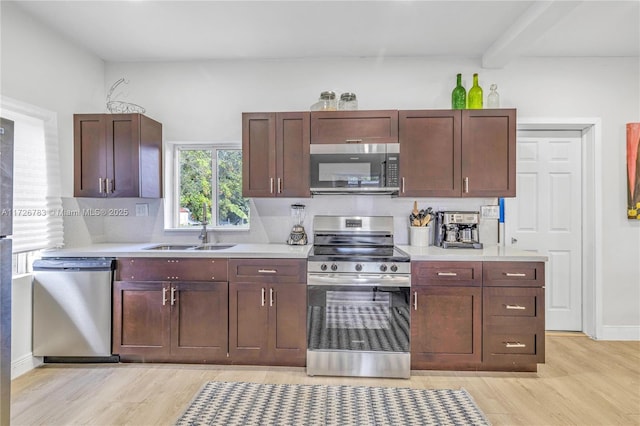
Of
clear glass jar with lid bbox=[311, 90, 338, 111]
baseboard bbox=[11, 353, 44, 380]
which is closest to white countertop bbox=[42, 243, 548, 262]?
baseboard bbox=[11, 353, 44, 380]

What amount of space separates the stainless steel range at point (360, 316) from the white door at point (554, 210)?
1577 millimetres

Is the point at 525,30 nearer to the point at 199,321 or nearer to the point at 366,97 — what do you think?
the point at 366,97

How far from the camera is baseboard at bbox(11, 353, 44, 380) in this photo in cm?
257

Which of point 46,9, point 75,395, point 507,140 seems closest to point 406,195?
point 507,140

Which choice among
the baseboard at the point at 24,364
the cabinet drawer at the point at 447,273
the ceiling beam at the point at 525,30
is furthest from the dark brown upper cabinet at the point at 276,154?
the baseboard at the point at 24,364

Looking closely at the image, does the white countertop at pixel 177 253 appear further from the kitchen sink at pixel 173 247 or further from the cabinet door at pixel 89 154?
the cabinet door at pixel 89 154

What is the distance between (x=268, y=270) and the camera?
2764 millimetres

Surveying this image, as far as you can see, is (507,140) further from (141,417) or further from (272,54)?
(141,417)

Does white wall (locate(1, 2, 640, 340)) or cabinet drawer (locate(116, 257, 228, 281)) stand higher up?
white wall (locate(1, 2, 640, 340))

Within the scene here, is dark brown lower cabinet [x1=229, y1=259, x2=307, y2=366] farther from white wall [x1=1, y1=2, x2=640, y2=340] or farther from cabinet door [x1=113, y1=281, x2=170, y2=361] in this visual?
white wall [x1=1, y1=2, x2=640, y2=340]

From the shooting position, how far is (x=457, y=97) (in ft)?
10.4

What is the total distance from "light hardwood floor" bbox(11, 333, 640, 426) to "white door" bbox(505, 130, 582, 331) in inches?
27.6

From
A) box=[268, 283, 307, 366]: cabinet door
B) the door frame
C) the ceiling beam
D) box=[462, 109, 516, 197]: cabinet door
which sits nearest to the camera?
the ceiling beam

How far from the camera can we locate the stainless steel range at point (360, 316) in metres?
2.61
